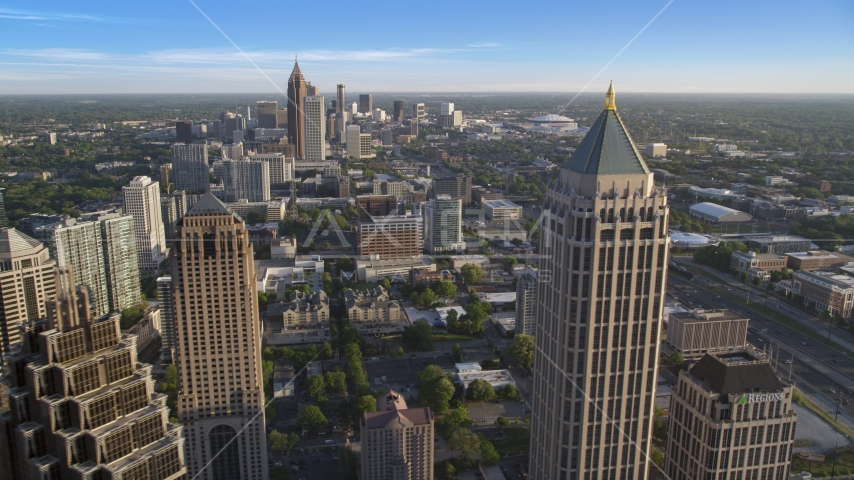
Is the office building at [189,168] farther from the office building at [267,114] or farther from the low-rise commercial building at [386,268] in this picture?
the office building at [267,114]

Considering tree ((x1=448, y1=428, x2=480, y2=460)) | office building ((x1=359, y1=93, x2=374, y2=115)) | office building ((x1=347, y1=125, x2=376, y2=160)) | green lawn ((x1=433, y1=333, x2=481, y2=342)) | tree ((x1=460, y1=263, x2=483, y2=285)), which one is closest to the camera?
tree ((x1=448, y1=428, x2=480, y2=460))

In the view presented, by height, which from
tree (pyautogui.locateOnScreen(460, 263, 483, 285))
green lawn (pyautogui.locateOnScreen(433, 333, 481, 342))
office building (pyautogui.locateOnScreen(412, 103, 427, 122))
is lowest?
green lawn (pyautogui.locateOnScreen(433, 333, 481, 342))

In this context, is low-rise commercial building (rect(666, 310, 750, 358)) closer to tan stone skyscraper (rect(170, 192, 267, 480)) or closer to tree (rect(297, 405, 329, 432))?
tree (rect(297, 405, 329, 432))

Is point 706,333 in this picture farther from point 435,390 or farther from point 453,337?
point 435,390

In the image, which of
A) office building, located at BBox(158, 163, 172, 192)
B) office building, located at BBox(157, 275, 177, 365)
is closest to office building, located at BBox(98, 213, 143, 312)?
office building, located at BBox(157, 275, 177, 365)

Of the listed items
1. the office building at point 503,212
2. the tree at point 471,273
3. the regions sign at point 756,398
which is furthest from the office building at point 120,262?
the office building at point 503,212

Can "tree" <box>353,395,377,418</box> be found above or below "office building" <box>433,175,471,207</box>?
below
